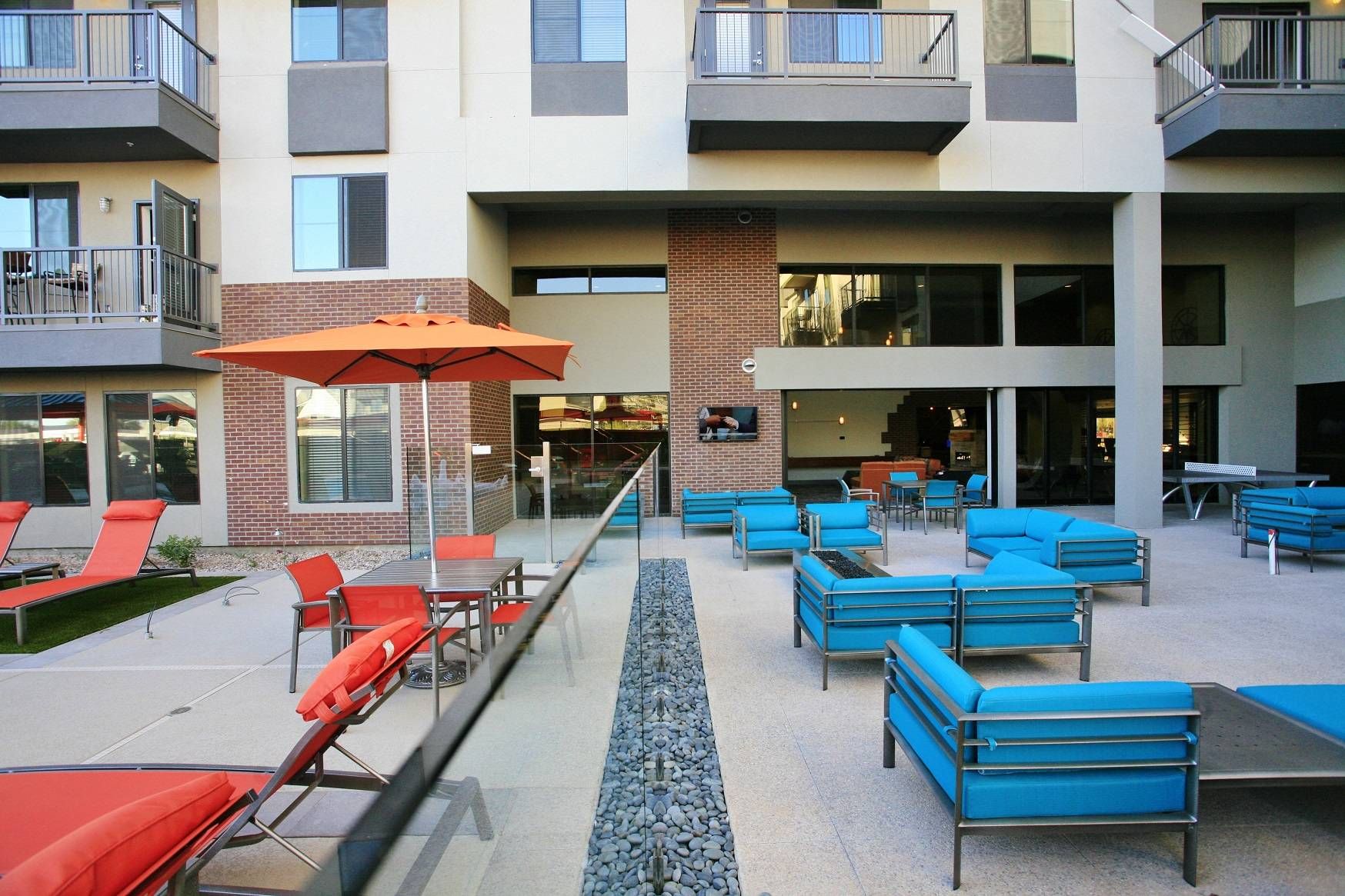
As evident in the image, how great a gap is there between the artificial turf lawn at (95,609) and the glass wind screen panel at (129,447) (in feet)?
8.98

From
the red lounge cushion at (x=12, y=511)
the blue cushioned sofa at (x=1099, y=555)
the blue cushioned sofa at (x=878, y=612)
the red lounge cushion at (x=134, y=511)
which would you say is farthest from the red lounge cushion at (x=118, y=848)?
the red lounge cushion at (x=12, y=511)

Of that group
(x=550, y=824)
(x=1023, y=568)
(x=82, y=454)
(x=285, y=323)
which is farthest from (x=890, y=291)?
(x=82, y=454)

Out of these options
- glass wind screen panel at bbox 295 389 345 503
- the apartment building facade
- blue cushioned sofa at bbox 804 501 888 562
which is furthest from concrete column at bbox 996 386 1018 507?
glass wind screen panel at bbox 295 389 345 503

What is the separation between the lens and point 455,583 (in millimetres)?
4625

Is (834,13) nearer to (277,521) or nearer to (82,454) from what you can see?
(277,521)

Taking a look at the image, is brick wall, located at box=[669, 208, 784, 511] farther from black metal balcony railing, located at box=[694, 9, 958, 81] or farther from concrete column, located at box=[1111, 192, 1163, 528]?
concrete column, located at box=[1111, 192, 1163, 528]

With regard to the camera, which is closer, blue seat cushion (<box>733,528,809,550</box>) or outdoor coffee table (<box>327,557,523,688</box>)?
outdoor coffee table (<box>327,557,523,688</box>)

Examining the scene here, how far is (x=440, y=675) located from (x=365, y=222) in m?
8.39

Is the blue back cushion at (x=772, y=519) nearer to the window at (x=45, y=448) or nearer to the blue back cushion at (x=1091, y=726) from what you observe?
the blue back cushion at (x=1091, y=726)

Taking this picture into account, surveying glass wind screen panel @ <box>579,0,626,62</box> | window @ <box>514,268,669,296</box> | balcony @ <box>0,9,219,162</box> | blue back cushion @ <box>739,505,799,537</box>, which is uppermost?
glass wind screen panel @ <box>579,0,626,62</box>

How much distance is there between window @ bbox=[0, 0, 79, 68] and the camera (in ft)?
35.1

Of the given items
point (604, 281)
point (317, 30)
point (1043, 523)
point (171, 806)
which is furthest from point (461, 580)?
point (317, 30)

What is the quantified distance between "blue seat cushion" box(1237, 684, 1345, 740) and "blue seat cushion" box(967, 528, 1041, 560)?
3.54 metres

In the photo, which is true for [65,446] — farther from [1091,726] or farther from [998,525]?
[1091,726]
